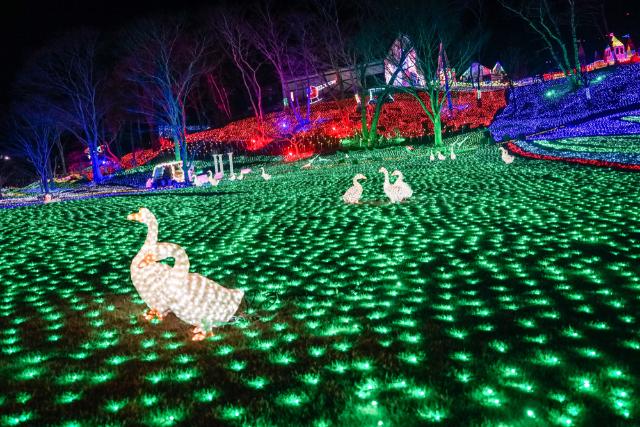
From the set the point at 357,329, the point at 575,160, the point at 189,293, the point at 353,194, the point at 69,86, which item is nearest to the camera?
the point at 189,293

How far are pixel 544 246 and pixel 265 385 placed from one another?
5.24 meters

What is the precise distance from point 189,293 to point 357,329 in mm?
1618

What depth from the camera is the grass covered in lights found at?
11.7 feet

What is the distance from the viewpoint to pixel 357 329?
4.88m

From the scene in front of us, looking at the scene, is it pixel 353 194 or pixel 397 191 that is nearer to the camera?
pixel 397 191

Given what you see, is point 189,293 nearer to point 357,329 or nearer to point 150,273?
point 150,273

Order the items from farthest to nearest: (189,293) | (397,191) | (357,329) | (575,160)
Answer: (575,160)
(397,191)
(357,329)
(189,293)

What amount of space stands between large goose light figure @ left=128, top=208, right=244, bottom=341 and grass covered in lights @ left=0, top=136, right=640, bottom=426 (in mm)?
227

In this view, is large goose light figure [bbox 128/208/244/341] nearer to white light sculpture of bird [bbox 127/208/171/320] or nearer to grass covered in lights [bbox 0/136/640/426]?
white light sculpture of bird [bbox 127/208/171/320]

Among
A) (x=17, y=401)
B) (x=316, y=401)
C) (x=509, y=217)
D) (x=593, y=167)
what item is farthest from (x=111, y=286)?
(x=593, y=167)

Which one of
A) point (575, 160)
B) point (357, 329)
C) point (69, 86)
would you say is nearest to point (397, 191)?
point (357, 329)

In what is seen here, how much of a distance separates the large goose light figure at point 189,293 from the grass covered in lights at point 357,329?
23 centimetres

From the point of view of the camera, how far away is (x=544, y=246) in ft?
24.6

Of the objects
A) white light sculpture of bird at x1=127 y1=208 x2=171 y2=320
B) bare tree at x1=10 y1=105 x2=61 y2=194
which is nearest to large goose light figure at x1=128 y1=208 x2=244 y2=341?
white light sculpture of bird at x1=127 y1=208 x2=171 y2=320
